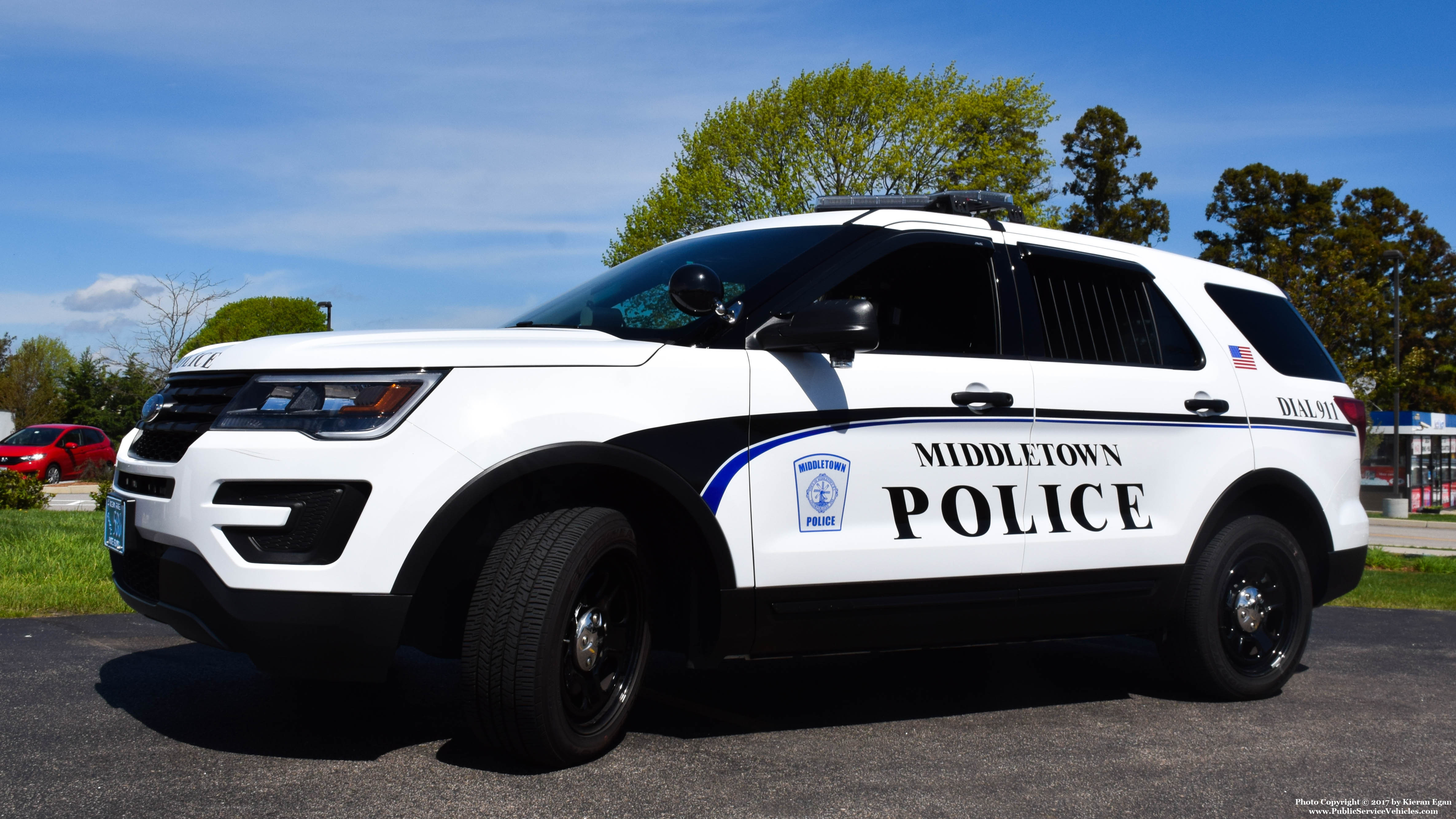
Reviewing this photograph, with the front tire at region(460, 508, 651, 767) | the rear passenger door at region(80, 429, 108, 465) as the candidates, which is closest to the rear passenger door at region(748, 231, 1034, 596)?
the front tire at region(460, 508, 651, 767)

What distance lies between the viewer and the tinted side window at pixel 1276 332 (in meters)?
5.52

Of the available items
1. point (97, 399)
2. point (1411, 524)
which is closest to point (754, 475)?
point (1411, 524)

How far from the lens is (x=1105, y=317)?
16.3 ft

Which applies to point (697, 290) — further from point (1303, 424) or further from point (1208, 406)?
point (1303, 424)

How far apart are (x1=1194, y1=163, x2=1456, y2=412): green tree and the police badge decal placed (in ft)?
90.6

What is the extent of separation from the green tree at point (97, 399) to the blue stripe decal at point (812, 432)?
26.2 meters

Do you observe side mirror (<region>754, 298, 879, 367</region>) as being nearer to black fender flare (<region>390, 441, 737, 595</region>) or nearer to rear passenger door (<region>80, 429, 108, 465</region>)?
black fender flare (<region>390, 441, 737, 595</region>)

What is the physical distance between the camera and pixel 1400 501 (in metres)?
30.8

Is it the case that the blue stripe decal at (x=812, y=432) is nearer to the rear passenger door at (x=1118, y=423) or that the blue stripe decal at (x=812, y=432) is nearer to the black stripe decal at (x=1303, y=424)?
the rear passenger door at (x=1118, y=423)

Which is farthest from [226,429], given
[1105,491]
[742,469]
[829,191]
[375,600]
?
[829,191]

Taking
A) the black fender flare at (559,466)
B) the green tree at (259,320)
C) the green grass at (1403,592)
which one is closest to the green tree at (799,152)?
the green tree at (259,320)

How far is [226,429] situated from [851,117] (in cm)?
2412

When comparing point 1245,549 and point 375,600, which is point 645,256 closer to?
point 375,600

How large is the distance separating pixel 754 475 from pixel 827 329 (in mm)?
537
